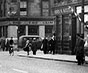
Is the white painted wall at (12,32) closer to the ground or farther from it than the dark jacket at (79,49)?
closer to the ground

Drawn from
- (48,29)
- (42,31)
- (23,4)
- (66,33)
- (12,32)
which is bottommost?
(12,32)

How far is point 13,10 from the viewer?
60812mm

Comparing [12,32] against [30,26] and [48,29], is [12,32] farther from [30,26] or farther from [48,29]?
[48,29]

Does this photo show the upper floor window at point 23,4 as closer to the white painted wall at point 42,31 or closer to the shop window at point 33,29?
the shop window at point 33,29

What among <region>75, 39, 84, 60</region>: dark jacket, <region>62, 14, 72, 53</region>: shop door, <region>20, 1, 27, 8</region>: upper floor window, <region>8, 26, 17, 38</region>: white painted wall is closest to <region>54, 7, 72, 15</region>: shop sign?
<region>62, 14, 72, 53</region>: shop door

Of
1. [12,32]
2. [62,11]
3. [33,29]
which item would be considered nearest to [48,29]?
[33,29]

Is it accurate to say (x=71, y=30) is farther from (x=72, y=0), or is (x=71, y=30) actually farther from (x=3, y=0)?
(x=3, y=0)

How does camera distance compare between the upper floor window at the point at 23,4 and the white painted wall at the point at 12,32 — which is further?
the upper floor window at the point at 23,4

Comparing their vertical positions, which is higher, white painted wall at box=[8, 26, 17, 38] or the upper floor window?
the upper floor window

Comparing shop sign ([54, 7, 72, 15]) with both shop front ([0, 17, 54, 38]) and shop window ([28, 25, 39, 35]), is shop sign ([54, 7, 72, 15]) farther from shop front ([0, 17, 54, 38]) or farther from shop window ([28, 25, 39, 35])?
shop window ([28, 25, 39, 35])

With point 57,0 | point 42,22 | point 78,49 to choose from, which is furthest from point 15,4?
point 78,49

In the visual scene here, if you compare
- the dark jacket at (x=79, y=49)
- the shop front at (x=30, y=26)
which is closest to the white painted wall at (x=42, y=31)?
the shop front at (x=30, y=26)

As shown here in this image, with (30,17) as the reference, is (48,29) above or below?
below

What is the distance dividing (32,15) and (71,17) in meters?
27.1
